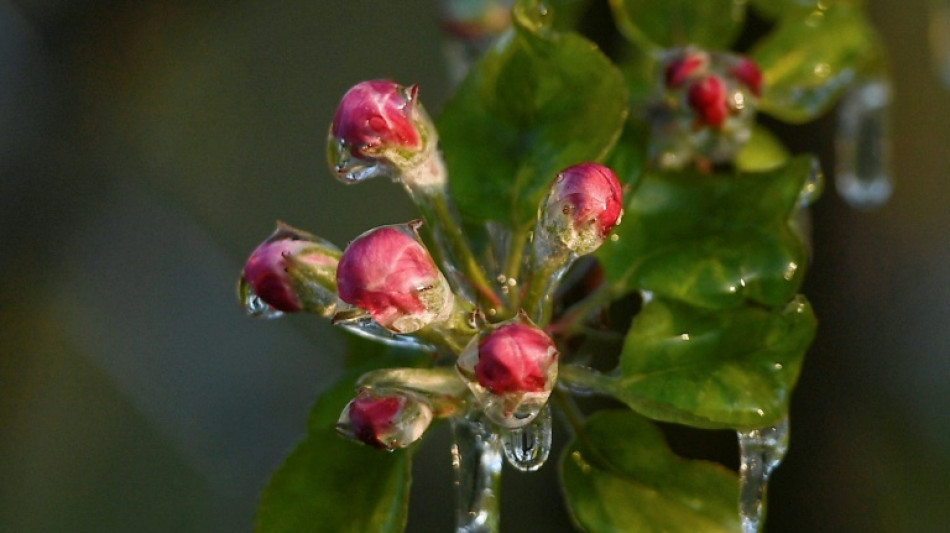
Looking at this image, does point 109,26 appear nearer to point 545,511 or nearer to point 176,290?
point 176,290

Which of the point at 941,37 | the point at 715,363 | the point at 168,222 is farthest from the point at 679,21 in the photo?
the point at 168,222

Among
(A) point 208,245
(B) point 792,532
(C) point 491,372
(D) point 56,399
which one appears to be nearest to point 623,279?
(C) point 491,372

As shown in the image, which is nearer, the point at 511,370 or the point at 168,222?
the point at 511,370

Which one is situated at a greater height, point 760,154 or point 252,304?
point 252,304

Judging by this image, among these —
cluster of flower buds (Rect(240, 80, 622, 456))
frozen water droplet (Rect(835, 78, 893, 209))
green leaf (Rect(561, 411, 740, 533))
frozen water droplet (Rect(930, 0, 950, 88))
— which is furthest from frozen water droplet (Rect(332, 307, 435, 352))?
frozen water droplet (Rect(930, 0, 950, 88))

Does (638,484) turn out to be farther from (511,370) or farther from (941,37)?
(941,37)

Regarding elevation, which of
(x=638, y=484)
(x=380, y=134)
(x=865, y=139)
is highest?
(x=380, y=134)
